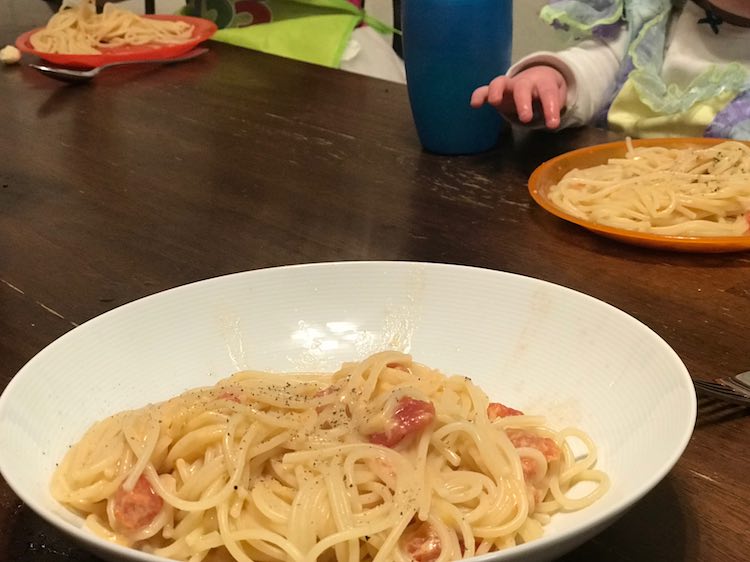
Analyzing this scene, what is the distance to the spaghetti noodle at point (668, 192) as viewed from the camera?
1.06m

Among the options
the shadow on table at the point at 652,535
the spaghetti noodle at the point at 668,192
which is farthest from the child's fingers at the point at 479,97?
the shadow on table at the point at 652,535

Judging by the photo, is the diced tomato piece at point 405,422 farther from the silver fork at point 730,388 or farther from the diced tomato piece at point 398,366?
the silver fork at point 730,388

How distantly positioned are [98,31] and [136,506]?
72.9 inches

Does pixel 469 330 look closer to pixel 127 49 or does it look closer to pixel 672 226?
pixel 672 226

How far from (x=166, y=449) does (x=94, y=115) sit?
4.03 ft

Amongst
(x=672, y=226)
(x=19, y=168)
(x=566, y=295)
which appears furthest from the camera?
(x=19, y=168)

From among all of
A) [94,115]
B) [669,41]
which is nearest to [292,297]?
[94,115]

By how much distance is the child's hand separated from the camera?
1303mm

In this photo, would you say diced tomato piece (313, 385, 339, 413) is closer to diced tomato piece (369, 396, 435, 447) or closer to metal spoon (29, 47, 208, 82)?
diced tomato piece (369, 396, 435, 447)

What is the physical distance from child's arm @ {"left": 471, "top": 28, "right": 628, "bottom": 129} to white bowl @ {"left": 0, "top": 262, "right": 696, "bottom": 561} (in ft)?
2.09

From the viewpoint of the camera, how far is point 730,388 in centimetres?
68

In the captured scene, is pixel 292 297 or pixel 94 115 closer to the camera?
pixel 292 297

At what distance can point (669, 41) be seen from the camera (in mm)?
1667

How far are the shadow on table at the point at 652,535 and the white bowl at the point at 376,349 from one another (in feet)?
0.03
